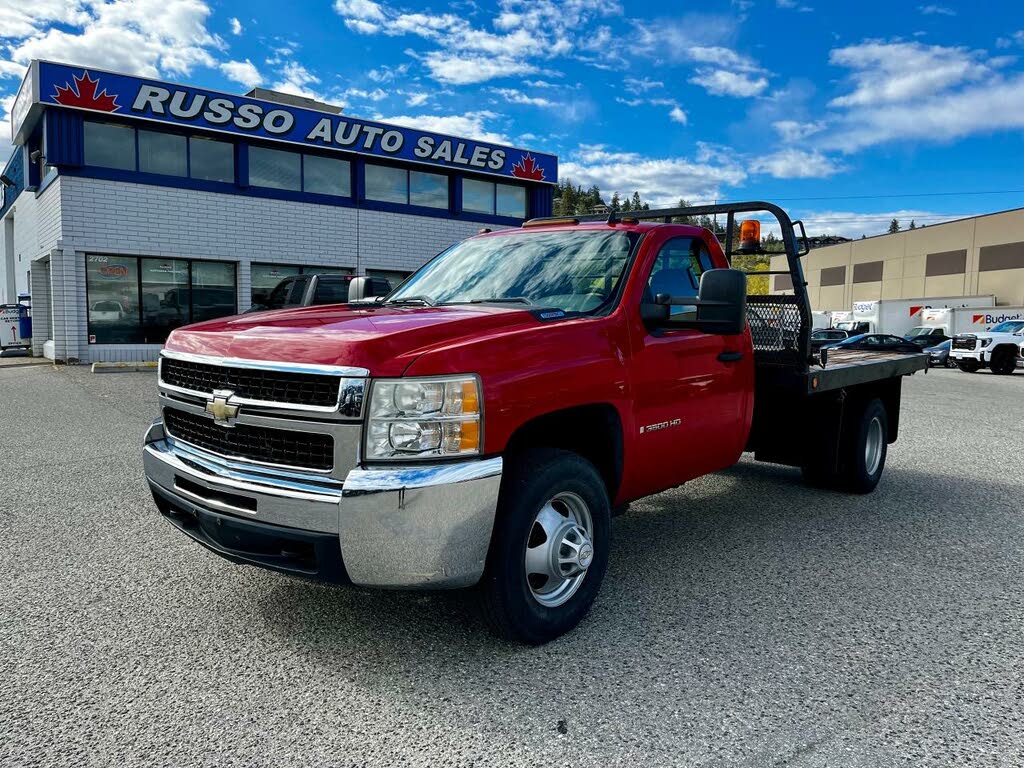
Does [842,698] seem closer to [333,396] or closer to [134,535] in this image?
[333,396]

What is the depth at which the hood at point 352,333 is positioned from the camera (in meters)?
2.89

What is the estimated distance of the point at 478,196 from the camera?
Answer: 2609 cm

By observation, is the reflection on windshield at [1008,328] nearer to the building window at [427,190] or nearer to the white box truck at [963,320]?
the white box truck at [963,320]

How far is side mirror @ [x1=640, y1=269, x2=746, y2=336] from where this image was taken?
3766 mm

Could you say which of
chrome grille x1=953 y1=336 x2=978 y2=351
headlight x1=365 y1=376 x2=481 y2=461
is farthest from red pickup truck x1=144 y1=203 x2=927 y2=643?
chrome grille x1=953 y1=336 x2=978 y2=351

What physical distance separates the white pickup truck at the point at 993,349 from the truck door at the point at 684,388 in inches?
971

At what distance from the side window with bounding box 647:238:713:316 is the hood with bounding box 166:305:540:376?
1.00 metres

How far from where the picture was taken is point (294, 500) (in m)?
2.90

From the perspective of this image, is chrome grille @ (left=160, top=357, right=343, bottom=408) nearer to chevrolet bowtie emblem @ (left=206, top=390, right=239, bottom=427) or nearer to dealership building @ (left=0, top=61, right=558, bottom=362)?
chevrolet bowtie emblem @ (left=206, top=390, right=239, bottom=427)

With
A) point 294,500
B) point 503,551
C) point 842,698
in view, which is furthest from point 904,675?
point 294,500

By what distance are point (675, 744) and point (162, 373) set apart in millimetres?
2918

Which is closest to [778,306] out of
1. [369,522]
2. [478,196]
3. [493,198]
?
[369,522]

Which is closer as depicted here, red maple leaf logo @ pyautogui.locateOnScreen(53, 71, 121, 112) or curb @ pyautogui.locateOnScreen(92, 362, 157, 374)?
curb @ pyautogui.locateOnScreen(92, 362, 157, 374)

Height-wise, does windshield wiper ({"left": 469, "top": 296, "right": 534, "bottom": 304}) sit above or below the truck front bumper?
above
